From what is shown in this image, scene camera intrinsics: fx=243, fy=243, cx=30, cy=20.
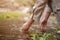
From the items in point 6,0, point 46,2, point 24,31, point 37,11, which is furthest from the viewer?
point 6,0

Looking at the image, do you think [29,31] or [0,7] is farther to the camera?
[0,7]

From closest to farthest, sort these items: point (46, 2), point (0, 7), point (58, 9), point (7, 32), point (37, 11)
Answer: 1. point (58, 9)
2. point (46, 2)
3. point (37, 11)
4. point (7, 32)
5. point (0, 7)

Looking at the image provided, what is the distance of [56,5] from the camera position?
2.46 m

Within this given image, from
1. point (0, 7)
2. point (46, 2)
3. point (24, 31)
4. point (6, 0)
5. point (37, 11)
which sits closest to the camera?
point (46, 2)

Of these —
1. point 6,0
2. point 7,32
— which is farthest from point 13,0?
point 7,32

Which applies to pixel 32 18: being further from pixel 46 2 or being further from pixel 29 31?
pixel 46 2

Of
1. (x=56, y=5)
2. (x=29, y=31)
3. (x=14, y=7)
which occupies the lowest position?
(x=29, y=31)

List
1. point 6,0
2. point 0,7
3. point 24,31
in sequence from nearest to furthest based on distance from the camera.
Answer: point 24,31 → point 0,7 → point 6,0

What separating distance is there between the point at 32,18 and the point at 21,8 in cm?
339

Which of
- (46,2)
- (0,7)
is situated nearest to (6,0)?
(0,7)

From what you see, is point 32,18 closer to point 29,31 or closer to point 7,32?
point 29,31

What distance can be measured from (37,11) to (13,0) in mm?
4207

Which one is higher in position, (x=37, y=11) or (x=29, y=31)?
(x=37, y=11)

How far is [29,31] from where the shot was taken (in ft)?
11.5
